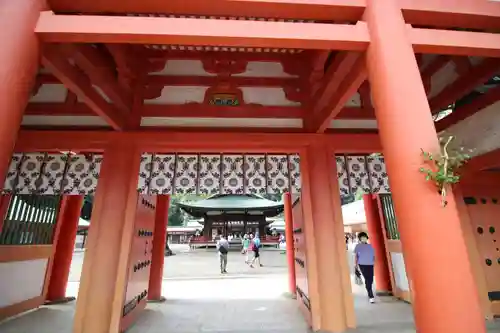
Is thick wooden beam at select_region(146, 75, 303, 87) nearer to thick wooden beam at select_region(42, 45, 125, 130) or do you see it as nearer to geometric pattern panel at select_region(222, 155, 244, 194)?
thick wooden beam at select_region(42, 45, 125, 130)

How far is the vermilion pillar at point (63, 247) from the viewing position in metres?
5.84

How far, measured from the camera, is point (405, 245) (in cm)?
195

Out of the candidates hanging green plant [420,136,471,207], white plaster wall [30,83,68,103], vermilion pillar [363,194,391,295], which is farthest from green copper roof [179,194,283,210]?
hanging green plant [420,136,471,207]

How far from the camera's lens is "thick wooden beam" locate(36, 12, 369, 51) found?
2256 mm

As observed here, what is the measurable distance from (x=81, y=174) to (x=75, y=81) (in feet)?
6.40

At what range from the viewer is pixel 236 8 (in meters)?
2.50

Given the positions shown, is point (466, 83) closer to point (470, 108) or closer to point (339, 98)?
point (470, 108)

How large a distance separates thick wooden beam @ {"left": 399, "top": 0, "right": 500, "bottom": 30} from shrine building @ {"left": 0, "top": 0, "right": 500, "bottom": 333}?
1 cm

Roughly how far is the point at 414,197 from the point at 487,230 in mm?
3909

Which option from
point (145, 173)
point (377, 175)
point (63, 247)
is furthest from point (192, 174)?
point (63, 247)

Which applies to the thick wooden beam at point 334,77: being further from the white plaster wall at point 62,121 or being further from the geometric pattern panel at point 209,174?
the white plaster wall at point 62,121

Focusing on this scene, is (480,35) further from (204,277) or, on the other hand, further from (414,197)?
(204,277)

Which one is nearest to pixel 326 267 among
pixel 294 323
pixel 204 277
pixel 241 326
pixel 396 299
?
pixel 294 323

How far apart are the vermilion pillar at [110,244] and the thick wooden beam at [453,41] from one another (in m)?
3.85
